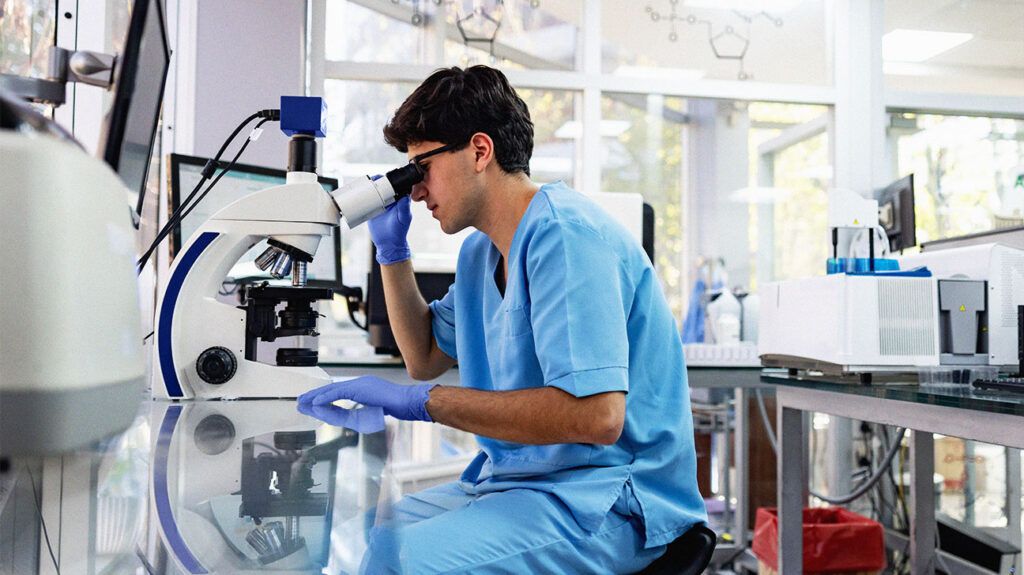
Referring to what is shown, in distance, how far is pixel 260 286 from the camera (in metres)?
1.52

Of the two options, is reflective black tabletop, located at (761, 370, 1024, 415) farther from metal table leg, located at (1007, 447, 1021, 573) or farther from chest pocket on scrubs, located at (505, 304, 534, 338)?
metal table leg, located at (1007, 447, 1021, 573)

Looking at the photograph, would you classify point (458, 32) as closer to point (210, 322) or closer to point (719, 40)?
point (719, 40)

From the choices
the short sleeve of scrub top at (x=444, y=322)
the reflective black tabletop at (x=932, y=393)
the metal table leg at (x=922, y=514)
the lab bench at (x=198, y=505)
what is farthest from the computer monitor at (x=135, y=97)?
the metal table leg at (x=922, y=514)

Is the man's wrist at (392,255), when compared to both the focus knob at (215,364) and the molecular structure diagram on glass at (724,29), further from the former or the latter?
the molecular structure diagram on glass at (724,29)

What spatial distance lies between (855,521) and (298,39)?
118 inches

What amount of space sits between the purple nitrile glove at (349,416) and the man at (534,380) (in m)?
0.02

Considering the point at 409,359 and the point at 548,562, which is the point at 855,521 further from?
the point at 548,562

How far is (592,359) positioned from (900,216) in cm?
272

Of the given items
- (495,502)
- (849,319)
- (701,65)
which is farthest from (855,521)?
(701,65)

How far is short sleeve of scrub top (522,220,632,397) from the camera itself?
1025 mm

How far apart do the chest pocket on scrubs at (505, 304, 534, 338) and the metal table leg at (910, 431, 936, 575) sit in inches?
84.9

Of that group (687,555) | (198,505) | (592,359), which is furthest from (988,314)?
(198,505)

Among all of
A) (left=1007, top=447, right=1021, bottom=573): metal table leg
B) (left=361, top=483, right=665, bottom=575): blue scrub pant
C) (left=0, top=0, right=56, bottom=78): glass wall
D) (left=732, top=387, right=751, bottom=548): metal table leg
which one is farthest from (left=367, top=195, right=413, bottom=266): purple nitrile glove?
(left=1007, top=447, right=1021, bottom=573): metal table leg

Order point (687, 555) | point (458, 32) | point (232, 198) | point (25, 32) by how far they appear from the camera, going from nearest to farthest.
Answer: point (687, 555) < point (25, 32) < point (232, 198) < point (458, 32)
